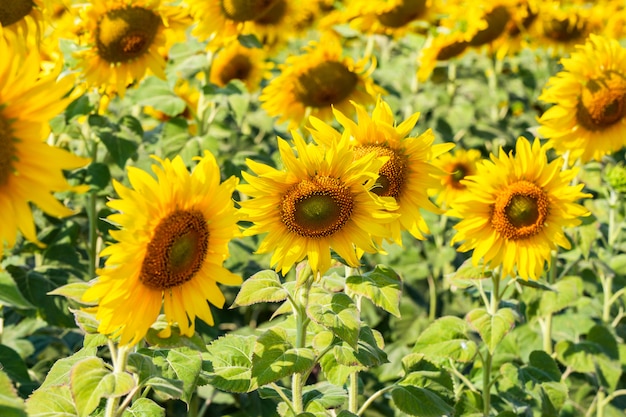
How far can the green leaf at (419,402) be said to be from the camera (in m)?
1.98

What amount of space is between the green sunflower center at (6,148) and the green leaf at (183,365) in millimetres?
585

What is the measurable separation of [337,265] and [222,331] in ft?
6.07

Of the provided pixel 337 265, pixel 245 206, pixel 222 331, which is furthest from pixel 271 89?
pixel 245 206

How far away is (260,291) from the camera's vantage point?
1.85 m

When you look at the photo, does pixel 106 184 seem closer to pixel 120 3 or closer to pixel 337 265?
pixel 120 3

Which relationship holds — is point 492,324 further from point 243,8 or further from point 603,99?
Result: point 243,8

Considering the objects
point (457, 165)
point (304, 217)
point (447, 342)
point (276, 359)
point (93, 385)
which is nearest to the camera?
point (93, 385)

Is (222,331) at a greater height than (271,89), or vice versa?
(271,89)

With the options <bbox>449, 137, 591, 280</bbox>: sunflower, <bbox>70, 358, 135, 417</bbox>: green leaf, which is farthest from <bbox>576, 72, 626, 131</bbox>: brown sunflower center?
<bbox>70, 358, 135, 417</bbox>: green leaf

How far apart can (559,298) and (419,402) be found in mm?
1024

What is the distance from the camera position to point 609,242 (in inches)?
132

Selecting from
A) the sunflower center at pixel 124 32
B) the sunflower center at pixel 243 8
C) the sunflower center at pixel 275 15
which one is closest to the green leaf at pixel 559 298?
the sunflower center at pixel 243 8

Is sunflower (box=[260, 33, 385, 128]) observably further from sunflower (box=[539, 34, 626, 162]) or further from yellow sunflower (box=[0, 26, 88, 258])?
yellow sunflower (box=[0, 26, 88, 258])

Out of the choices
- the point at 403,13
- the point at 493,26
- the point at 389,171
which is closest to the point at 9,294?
the point at 389,171
